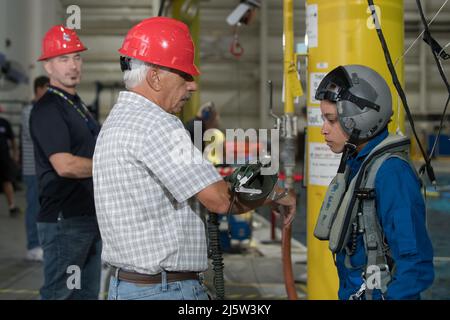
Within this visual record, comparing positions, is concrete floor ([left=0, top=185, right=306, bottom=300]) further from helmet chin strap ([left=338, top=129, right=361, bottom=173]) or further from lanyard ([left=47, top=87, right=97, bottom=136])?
helmet chin strap ([left=338, top=129, right=361, bottom=173])

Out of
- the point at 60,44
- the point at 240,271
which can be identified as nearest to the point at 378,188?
the point at 60,44

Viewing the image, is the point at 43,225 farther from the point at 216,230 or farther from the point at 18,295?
the point at 18,295

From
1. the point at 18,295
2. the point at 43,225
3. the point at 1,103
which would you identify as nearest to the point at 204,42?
the point at 1,103

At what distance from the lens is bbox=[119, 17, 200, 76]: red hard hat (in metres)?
2.41

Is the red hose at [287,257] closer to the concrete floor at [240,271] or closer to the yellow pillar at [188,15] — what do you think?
the concrete floor at [240,271]

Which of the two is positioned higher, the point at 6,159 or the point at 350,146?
the point at 350,146

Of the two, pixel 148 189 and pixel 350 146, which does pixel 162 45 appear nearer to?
pixel 148 189

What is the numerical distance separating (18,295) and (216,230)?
3.82 m

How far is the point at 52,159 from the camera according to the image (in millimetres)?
3895

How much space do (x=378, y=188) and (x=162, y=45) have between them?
966 millimetres

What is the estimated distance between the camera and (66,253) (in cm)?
397

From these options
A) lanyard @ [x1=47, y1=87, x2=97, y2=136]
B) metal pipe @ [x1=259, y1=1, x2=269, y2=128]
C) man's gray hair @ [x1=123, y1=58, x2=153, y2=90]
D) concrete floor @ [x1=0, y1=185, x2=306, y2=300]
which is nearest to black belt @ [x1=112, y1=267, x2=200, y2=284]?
man's gray hair @ [x1=123, y1=58, x2=153, y2=90]

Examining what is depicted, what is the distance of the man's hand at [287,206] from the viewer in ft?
8.74

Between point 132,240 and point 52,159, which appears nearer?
point 132,240
